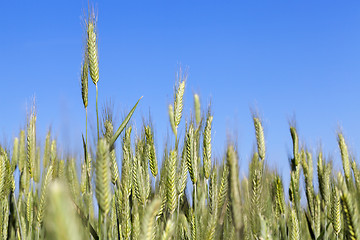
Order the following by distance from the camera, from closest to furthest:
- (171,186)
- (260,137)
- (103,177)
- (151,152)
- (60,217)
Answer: (60,217)
(103,177)
(171,186)
(151,152)
(260,137)

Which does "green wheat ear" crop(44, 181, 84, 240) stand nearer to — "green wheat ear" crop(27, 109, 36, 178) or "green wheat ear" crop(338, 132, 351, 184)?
"green wheat ear" crop(27, 109, 36, 178)

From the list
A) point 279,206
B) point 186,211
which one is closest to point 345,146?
point 279,206

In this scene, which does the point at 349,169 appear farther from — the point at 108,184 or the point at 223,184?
the point at 108,184

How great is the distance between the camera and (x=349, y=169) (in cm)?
313

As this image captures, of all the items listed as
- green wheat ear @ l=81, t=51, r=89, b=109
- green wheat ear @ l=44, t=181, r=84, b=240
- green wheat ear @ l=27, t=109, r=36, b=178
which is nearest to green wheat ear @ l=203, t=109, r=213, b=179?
green wheat ear @ l=81, t=51, r=89, b=109

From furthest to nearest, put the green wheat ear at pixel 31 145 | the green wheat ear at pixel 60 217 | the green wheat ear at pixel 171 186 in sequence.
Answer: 1. the green wheat ear at pixel 31 145
2. the green wheat ear at pixel 171 186
3. the green wheat ear at pixel 60 217

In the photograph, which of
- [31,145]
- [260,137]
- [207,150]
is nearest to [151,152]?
[207,150]

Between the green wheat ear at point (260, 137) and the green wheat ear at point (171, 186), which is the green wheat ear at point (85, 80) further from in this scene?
the green wheat ear at point (260, 137)

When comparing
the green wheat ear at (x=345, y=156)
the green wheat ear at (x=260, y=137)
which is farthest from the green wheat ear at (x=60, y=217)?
the green wheat ear at (x=345, y=156)

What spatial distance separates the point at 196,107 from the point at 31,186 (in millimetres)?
1121

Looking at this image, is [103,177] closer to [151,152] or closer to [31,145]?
[151,152]

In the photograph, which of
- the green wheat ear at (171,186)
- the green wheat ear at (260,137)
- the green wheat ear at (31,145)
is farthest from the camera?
the green wheat ear at (260,137)

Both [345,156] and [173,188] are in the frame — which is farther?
[345,156]

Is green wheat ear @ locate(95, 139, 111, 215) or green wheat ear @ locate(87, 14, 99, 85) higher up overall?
green wheat ear @ locate(87, 14, 99, 85)
